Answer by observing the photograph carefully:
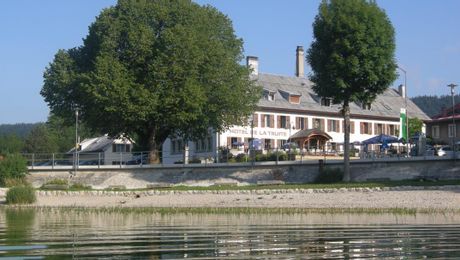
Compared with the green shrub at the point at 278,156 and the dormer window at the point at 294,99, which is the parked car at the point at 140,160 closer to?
the green shrub at the point at 278,156

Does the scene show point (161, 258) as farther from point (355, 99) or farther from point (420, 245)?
point (355, 99)

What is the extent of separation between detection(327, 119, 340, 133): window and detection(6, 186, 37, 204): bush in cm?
4760

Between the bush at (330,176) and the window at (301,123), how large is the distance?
30815 mm

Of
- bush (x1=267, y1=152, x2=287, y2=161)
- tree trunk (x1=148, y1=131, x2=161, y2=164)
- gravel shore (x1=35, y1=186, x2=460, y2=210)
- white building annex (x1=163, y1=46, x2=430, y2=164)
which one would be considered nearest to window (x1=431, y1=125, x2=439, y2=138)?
white building annex (x1=163, y1=46, x2=430, y2=164)

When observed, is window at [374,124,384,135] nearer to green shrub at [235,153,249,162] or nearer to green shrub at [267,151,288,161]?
green shrub at [235,153,249,162]

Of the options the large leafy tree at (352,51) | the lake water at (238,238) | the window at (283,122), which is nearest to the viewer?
the lake water at (238,238)

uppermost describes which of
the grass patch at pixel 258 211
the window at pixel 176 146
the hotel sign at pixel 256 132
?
the hotel sign at pixel 256 132

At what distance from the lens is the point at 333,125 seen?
88250 mm

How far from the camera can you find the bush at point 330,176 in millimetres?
53322

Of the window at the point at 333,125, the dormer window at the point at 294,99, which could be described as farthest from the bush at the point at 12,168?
the window at the point at 333,125

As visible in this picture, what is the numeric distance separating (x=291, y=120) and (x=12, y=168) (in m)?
34.1

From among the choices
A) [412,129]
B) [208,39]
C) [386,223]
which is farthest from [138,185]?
[412,129]

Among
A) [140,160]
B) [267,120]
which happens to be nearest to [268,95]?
[267,120]

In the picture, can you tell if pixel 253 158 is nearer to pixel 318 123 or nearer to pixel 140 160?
pixel 140 160
